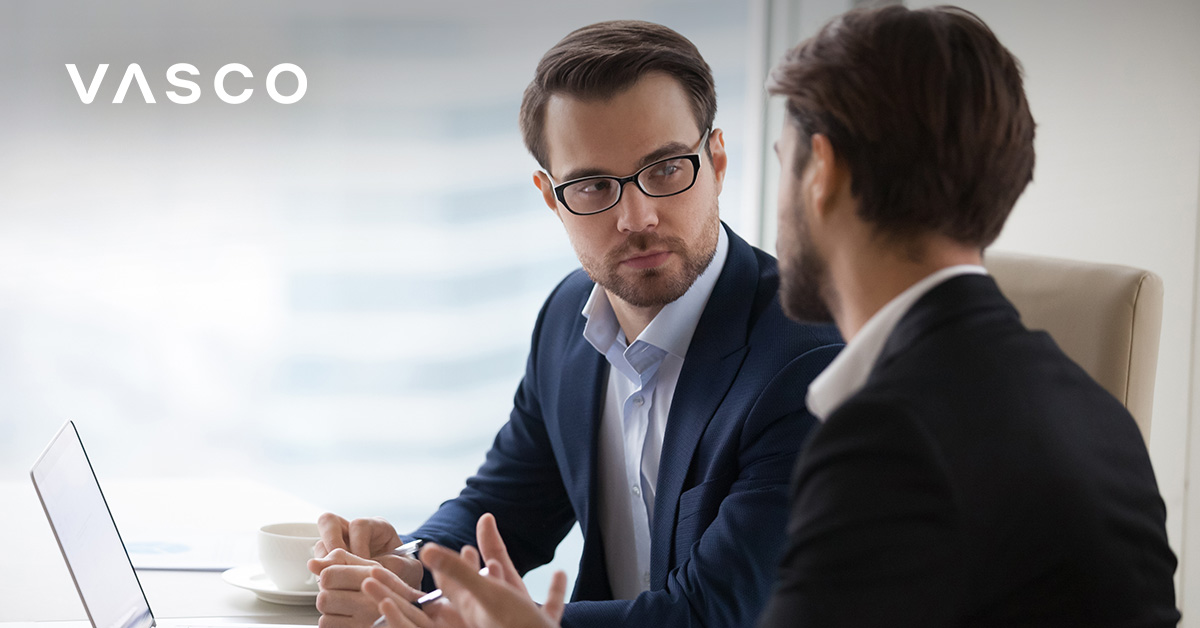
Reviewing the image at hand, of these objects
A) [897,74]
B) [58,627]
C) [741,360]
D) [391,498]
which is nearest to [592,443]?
[741,360]

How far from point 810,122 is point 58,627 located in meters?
1.00

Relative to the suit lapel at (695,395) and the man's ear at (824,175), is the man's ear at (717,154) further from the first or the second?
the man's ear at (824,175)

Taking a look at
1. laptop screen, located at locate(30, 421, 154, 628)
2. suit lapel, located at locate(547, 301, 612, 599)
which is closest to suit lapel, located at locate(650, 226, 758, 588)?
suit lapel, located at locate(547, 301, 612, 599)

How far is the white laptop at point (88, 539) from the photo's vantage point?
0.98m

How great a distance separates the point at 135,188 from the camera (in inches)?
119

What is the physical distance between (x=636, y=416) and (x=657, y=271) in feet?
0.71

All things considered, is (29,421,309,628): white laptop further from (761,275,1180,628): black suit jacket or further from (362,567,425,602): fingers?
(761,275,1180,628): black suit jacket

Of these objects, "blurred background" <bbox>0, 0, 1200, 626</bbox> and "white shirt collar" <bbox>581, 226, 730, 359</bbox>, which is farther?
"blurred background" <bbox>0, 0, 1200, 626</bbox>

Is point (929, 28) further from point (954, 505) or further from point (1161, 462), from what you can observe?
point (1161, 462)

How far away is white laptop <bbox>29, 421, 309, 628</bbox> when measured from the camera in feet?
3.22

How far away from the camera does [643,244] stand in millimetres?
1381

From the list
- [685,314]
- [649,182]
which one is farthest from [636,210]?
[685,314]

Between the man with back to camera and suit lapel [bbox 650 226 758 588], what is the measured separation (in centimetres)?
39

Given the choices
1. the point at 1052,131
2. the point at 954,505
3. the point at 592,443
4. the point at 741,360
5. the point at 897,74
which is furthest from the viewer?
the point at 1052,131
